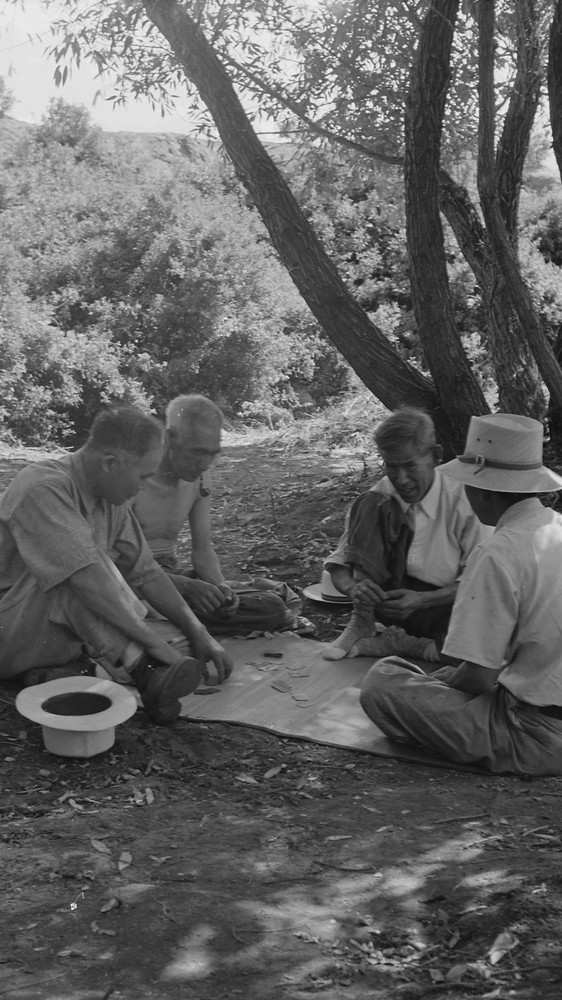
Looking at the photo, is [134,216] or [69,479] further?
[134,216]

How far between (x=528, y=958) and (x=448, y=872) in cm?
54

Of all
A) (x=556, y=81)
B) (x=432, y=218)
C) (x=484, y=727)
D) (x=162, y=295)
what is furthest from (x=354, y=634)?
(x=162, y=295)

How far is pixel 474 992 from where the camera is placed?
211cm

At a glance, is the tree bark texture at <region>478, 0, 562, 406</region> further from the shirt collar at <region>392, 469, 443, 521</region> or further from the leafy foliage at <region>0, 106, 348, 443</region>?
the leafy foliage at <region>0, 106, 348, 443</region>

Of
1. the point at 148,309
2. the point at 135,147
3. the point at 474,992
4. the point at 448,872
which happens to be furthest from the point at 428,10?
the point at 135,147

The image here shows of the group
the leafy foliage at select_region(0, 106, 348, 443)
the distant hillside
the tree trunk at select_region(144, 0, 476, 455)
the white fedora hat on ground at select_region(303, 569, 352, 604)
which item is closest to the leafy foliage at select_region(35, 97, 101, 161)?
the distant hillside

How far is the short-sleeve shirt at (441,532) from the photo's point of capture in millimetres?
4977

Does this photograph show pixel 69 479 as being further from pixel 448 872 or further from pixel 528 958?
pixel 528 958

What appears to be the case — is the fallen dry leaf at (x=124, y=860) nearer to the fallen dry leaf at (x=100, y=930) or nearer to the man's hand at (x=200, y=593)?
the fallen dry leaf at (x=100, y=930)

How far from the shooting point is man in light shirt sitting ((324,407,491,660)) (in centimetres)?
495

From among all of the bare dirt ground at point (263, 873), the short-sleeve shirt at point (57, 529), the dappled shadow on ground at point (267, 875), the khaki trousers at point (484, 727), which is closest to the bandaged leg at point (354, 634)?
the bare dirt ground at point (263, 873)

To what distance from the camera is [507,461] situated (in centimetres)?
341

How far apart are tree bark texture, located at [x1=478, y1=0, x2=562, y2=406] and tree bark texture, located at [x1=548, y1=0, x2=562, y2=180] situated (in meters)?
0.33

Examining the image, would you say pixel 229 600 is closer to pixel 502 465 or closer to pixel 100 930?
pixel 502 465
